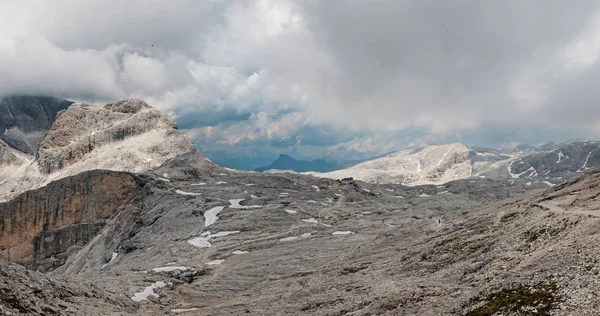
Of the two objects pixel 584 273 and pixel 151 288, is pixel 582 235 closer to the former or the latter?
pixel 584 273

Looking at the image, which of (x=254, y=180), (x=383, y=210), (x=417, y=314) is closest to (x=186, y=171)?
(x=254, y=180)

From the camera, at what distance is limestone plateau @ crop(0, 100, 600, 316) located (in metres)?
31.9

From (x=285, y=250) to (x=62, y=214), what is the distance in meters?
100

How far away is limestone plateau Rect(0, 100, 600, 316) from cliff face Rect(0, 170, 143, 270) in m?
0.43

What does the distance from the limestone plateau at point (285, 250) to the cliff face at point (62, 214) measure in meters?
0.43

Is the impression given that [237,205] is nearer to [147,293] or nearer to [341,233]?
[341,233]

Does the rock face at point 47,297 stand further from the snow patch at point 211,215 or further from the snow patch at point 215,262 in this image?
the snow patch at point 211,215

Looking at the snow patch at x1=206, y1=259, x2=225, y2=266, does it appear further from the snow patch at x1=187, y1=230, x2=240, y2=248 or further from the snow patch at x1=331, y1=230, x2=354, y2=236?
the snow patch at x1=331, y1=230, x2=354, y2=236

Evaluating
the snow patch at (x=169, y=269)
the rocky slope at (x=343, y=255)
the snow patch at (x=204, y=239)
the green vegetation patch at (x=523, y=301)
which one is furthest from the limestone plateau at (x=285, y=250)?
the snow patch at (x=169, y=269)

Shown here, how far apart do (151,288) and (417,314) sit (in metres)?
37.0

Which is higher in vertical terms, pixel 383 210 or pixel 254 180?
pixel 254 180

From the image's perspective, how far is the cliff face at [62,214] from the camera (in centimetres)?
13981

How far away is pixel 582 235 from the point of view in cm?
3328

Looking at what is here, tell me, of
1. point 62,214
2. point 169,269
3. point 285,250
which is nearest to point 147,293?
point 169,269
